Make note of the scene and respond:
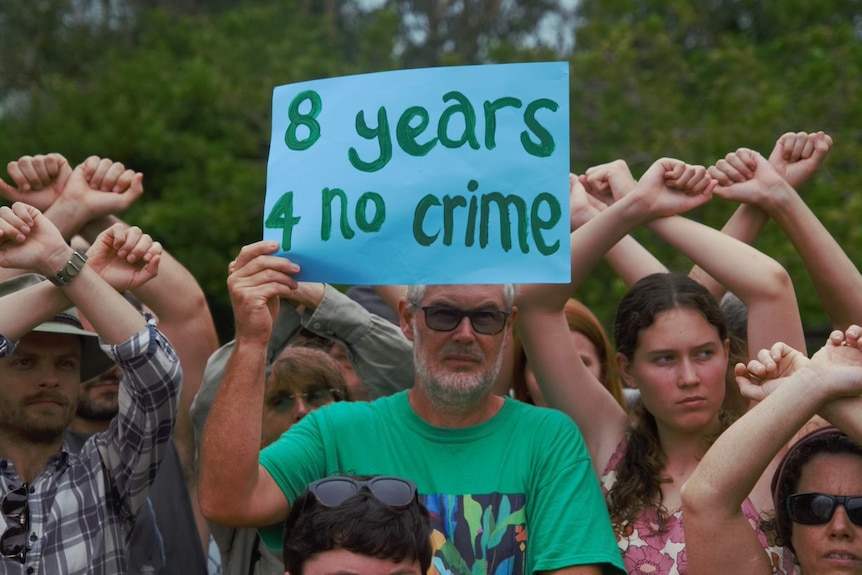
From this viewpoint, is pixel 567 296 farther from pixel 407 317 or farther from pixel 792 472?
pixel 792 472

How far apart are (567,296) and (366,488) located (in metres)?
1.30

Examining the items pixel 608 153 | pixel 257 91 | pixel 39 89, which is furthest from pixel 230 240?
pixel 39 89

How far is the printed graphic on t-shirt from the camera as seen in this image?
11.4 feet

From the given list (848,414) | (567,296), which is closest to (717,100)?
(567,296)

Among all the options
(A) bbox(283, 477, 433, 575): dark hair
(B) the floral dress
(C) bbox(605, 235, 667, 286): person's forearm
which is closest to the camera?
(A) bbox(283, 477, 433, 575): dark hair

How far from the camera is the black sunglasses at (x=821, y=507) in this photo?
3.30 m

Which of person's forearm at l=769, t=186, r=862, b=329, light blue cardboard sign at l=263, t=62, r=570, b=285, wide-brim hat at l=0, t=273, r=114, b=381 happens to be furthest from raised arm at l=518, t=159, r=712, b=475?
wide-brim hat at l=0, t=273, r=114, b=381

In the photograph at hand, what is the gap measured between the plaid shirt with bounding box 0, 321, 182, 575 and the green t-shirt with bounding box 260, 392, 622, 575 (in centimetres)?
35

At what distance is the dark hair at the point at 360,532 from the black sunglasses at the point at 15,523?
36.8 inches

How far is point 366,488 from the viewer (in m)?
3.08

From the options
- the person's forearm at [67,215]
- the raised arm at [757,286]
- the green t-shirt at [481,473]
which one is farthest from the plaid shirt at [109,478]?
the raised arm at [757,286]

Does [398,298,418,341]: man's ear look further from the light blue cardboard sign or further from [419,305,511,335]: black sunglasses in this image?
the light blue cardboard sign

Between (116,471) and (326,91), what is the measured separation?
119 centimetres

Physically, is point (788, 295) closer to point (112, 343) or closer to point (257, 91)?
point (112, 343)
